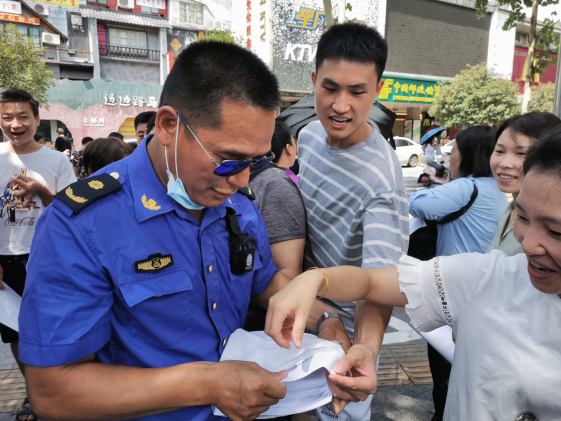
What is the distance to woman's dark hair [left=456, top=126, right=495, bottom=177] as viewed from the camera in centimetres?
296

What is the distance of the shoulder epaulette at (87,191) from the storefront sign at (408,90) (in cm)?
2230

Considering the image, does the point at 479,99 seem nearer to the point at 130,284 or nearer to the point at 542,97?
the point at 542,97

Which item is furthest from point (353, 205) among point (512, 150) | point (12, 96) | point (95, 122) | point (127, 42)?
point (127, 42)

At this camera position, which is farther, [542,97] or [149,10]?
[149,10]

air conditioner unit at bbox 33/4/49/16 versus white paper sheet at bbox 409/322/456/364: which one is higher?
air conditioner unit at bbox 33/4/49/16

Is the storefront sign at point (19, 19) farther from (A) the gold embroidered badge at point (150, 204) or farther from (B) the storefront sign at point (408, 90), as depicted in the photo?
(A) the gold embroidered badge at point (150, 204)

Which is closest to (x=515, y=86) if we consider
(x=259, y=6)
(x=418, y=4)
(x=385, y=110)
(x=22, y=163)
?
(x=418, y=4)

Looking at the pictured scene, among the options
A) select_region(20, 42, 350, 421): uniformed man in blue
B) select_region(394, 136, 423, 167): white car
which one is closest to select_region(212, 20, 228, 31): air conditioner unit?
select_region(394, 136, 423, 167): white car

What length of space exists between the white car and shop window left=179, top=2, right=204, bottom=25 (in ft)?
47.8

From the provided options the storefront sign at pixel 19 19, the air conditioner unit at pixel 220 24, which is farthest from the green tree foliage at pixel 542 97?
the storefront sign at pixel 19 19

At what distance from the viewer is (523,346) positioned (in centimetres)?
120

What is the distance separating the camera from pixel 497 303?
128 cm

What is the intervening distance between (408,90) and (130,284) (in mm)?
24268

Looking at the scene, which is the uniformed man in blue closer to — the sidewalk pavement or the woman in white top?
the woman in white top
